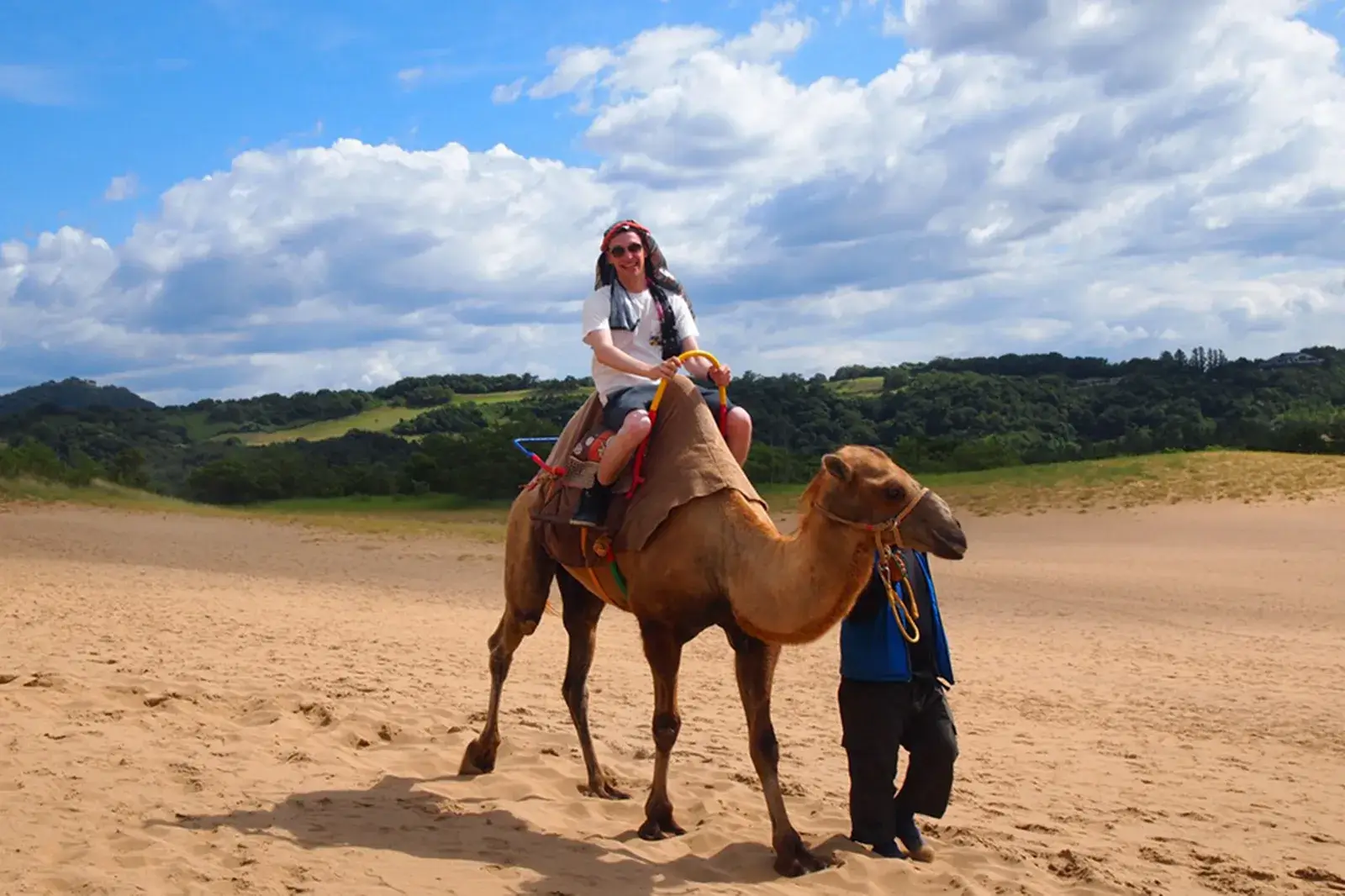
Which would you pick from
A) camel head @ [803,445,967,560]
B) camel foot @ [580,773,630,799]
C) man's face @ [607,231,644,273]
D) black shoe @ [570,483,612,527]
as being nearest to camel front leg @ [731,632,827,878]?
camel head @ [803,445,967,560]

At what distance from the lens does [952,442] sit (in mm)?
49344

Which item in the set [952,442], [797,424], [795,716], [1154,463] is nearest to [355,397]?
[797,424]

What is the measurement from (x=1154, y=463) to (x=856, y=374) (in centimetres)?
5101

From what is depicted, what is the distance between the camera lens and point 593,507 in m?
7.16

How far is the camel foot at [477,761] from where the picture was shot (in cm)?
829

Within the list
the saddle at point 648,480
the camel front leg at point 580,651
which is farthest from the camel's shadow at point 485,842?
the saddle at point 648,480

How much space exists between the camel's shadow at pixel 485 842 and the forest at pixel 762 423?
34882 millimetres

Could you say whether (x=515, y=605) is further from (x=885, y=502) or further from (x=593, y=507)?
(x=885, y=502)

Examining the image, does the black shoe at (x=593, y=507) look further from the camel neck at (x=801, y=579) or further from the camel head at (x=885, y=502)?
the camel head at (x=885, y=502)

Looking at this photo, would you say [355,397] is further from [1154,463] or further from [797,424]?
[1154,463]

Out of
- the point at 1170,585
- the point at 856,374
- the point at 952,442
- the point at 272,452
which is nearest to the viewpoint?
the point at 1170,585

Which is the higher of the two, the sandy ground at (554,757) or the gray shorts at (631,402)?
the gray shorts at (631,402)

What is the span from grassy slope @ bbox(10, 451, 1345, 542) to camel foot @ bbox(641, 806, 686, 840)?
2628 cm

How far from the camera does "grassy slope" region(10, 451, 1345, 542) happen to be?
36.3 meters
